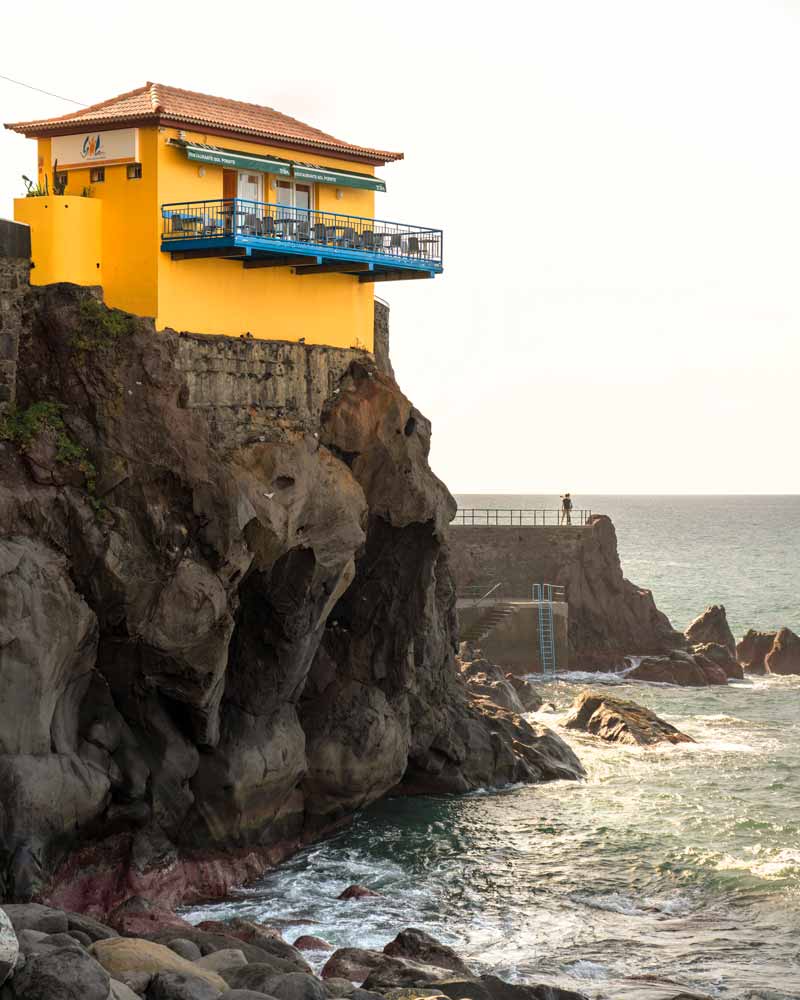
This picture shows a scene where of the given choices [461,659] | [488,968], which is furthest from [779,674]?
[488,968]

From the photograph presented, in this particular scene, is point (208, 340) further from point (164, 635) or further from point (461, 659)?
point (461, 659)

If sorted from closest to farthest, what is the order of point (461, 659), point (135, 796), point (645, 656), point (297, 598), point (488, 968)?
point (488, 968) < point (135, 796) < point (297, 598) < point (461, 659) < point (645, 656)

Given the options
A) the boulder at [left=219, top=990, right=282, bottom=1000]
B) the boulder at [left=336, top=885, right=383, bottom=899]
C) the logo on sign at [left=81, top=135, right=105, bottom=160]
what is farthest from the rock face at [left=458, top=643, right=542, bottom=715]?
the boulder at [left=219, top=990, right=282, bottom=1000]

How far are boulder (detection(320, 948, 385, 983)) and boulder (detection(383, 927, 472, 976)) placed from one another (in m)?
0.51

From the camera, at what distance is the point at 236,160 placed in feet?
129

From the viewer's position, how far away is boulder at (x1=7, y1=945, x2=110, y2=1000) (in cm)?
2162

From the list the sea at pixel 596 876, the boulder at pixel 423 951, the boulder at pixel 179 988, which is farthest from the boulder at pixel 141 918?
the boulder at pixel 179 988

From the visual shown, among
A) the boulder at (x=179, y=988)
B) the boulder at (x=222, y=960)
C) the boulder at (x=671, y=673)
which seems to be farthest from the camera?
the boulder at (x=671, y=673)

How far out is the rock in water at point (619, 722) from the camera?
5388 centimetres

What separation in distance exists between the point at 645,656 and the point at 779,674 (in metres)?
6.61

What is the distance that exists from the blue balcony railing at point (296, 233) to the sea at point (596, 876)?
49.3ft

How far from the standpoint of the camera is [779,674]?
250 feet

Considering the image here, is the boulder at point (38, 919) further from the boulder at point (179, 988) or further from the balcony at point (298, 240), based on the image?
the balcony at point (298, 240)

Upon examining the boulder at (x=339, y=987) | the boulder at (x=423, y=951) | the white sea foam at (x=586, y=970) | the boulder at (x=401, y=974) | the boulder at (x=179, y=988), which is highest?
the boulder at (x=179, y=988)
